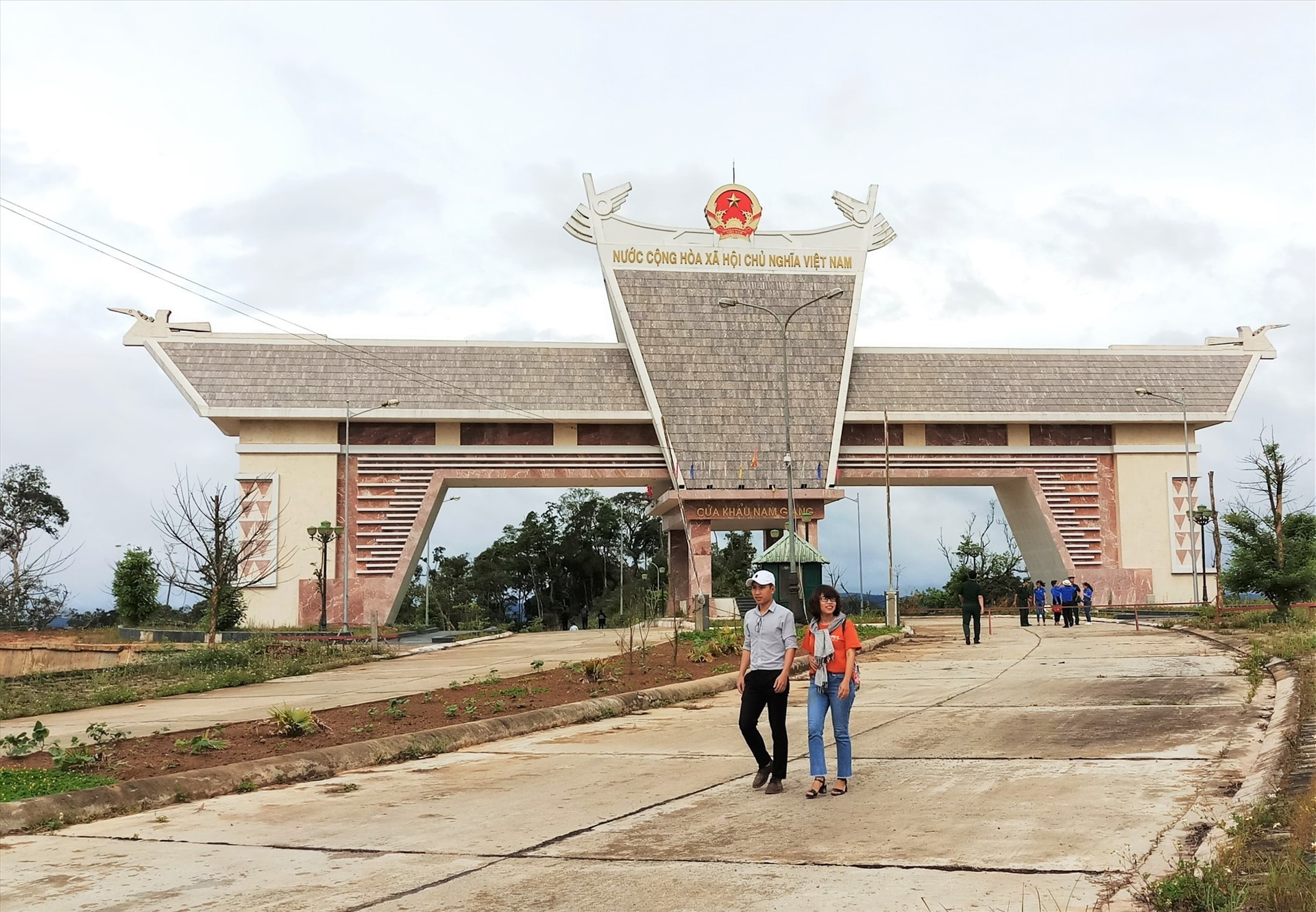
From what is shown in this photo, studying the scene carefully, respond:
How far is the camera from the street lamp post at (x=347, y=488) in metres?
43.0

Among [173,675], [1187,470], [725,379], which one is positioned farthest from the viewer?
[1187,470]

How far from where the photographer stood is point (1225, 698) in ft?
43.1

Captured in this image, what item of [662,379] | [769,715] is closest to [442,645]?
[662,379]

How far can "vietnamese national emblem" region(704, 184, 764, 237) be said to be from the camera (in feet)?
147

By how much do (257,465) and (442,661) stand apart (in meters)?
21.3

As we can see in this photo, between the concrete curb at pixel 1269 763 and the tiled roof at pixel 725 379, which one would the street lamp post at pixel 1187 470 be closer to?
the tiled roof at pixel 725 379

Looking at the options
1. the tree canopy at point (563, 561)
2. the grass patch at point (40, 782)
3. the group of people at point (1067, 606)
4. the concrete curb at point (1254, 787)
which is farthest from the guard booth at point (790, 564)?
the tree canopy at point (563, 561)

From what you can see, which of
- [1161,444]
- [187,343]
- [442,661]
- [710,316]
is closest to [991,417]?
[1161,444]

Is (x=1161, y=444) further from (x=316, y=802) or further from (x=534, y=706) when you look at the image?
(x=316, y=802)

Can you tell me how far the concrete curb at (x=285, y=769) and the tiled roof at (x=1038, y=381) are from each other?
33.5 m

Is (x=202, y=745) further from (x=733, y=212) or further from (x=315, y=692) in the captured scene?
(x=733, y=212)

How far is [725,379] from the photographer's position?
44.5m

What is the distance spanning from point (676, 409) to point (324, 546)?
13973 millimetres

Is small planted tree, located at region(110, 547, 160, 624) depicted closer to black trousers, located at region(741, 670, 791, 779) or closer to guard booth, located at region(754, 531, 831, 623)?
guard booth, located at region(754, 531, 831, 623)
